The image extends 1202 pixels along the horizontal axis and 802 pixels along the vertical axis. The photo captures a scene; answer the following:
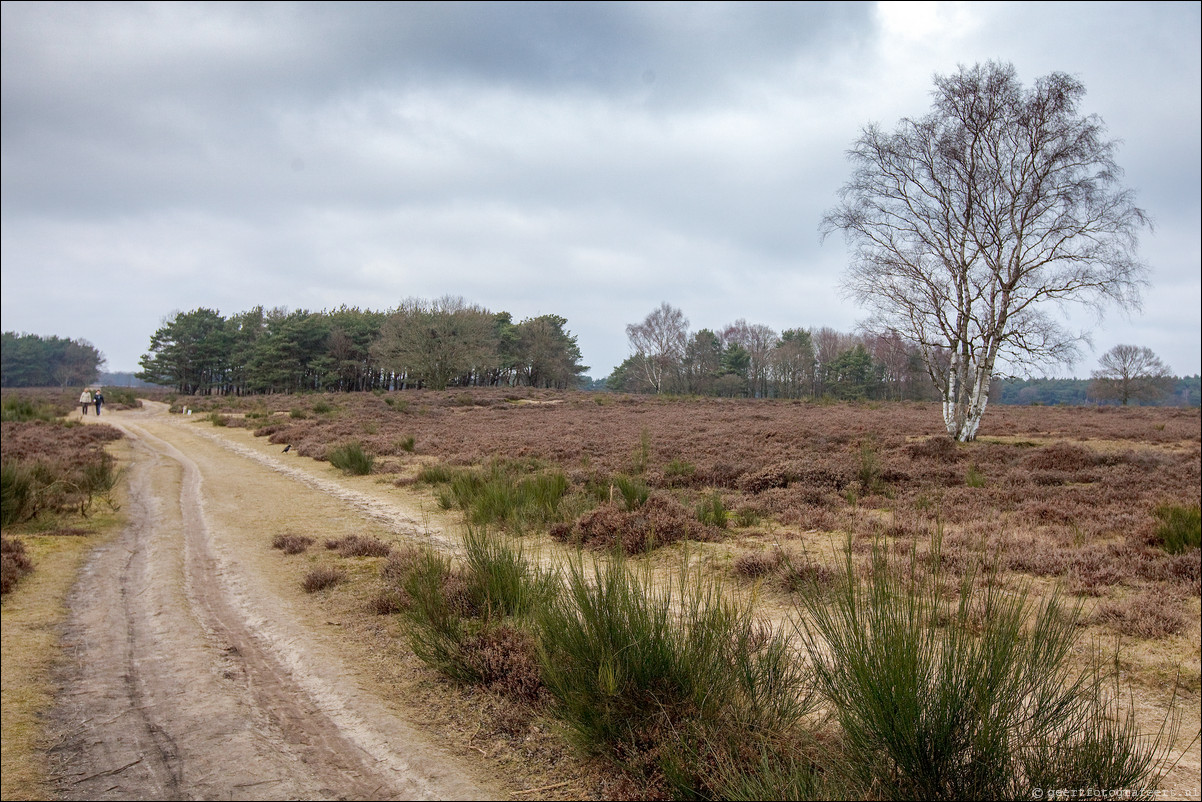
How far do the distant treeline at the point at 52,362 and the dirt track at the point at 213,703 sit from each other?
25.8ft

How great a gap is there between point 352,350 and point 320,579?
229 feet

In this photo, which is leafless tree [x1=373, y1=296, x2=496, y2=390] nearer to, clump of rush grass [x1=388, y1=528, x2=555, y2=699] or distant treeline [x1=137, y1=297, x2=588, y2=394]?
distant treeline [x1=137, y1=297, x2=588, y2=394]

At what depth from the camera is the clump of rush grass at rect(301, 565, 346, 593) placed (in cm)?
653

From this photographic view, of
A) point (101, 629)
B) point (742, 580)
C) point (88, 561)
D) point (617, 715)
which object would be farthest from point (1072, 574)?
point (88, 561)

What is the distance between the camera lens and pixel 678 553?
852 centimetres

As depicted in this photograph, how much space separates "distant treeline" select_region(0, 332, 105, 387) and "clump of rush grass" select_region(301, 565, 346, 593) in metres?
7.84

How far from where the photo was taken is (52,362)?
19203mm

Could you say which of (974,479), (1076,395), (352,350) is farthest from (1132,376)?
(352,350)

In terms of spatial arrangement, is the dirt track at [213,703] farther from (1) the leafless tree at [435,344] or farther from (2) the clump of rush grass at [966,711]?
(1) the leafless tree at [435,344]

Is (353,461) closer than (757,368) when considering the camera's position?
Yes

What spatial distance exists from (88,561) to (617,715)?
636 cm

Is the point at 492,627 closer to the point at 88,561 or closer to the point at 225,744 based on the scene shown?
the point at 225,744

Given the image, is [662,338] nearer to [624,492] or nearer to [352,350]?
[352,350]

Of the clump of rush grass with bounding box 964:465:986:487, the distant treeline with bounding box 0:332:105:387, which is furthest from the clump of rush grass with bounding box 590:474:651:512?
the distant treeline with bounding box 0:332:105:387
